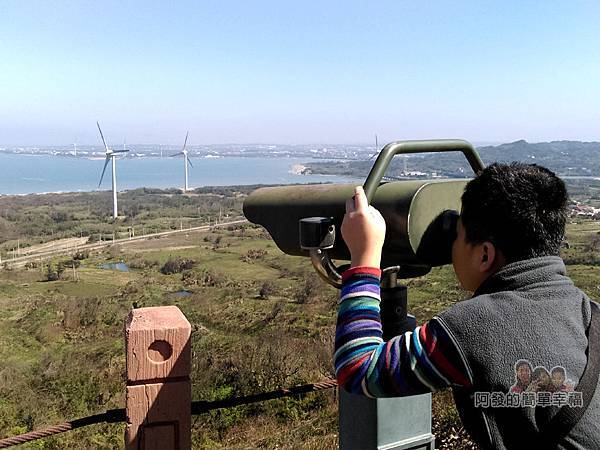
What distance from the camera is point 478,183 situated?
119 cm

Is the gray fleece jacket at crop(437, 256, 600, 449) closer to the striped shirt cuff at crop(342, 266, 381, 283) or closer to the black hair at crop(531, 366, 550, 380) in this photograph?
the black hair at crop(531, 366, 550, 380)

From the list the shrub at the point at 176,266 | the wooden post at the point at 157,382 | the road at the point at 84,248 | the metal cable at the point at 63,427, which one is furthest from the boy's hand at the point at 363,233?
the road at the point at 84,248

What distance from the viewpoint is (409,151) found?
1.44m

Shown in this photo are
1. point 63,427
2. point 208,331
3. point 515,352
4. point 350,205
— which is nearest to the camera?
point 515,352

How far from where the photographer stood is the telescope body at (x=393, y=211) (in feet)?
4.36

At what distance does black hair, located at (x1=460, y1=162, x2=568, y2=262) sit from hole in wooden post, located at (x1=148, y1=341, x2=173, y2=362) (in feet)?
2.82

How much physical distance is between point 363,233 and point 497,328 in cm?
31

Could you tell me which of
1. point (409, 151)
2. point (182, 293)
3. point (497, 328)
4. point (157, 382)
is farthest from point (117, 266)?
point (497, 328)

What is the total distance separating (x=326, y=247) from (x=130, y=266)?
1685 inches

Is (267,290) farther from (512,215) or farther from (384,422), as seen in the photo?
(512,215)

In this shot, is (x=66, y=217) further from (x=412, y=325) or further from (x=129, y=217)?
(x=412, y=325)

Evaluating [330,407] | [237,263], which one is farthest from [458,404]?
[237,263]

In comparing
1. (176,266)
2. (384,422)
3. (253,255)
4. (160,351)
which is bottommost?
(176,266)

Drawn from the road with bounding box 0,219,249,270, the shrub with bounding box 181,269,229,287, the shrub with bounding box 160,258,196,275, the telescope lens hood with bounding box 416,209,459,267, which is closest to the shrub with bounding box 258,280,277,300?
Result: the shrub with bounding box 181,269,229,287
